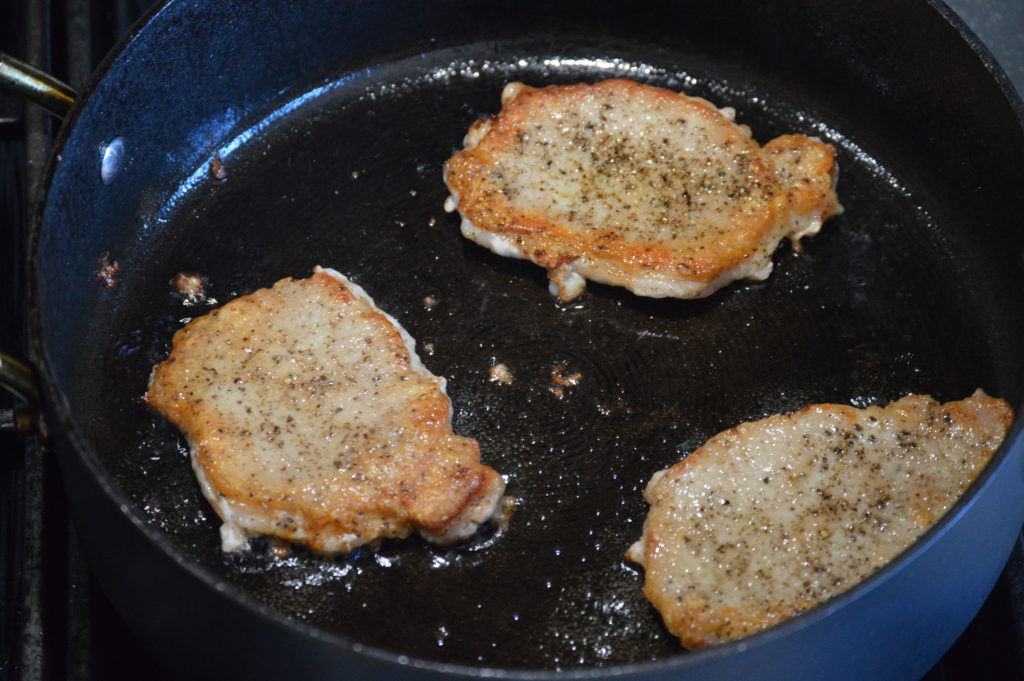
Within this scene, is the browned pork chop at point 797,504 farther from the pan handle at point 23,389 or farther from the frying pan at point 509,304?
the pan handle at point 23,389

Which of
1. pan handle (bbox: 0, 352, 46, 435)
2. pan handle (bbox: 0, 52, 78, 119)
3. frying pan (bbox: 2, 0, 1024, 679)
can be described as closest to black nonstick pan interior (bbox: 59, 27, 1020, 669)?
frying pan (bbox: 2, 0, 1024, 679)

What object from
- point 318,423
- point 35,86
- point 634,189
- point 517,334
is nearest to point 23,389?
point 318,423

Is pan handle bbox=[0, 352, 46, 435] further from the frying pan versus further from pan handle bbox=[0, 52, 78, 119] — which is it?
pan handle bbox=[0, 52, 78, 119]

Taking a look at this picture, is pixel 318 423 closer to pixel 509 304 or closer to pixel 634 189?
pixel 509 304

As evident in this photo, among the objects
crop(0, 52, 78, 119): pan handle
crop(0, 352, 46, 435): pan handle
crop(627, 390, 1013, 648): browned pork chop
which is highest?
crop(627, 390, 1013, 648): browned pork chop

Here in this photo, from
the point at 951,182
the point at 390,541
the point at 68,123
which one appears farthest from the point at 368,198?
the point at 951,182
